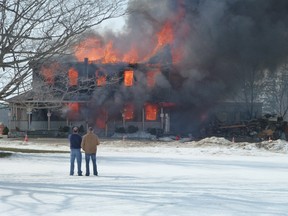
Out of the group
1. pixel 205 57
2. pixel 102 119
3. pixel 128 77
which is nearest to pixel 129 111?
pixel 102 119

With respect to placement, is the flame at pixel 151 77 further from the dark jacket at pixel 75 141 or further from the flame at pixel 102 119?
the dark jacket at pixel 75 141

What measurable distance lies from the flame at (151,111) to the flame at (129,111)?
4.39 ft

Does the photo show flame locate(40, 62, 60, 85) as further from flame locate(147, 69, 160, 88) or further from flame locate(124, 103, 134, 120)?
flame locate(147, 69, 160, 88)

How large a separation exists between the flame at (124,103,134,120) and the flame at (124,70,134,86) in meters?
1.84

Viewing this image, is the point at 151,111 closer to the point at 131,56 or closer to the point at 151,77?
the point at 151,77

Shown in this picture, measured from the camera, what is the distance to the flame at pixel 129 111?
42.1 meters

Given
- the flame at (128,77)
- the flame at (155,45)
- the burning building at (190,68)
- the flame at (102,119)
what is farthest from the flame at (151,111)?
the flame at (155,45)

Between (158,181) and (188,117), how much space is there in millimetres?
28640

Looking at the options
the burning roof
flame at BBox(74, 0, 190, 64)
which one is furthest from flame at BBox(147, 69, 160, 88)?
flame at BBox(74, 0, 190, 64)

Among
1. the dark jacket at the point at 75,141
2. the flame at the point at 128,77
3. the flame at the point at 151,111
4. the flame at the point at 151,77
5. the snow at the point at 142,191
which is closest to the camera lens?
the snow at the point at 142,191

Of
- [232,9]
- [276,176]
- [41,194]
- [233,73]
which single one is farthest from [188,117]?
[41,194]

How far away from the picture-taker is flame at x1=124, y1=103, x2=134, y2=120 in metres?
42.1

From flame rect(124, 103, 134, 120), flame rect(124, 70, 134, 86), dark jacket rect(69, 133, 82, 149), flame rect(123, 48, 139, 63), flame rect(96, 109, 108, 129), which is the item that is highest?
flame rect(123, 48, 139, 63)

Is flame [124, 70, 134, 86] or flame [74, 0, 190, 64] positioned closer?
flame [124, 70, 134, 86]
